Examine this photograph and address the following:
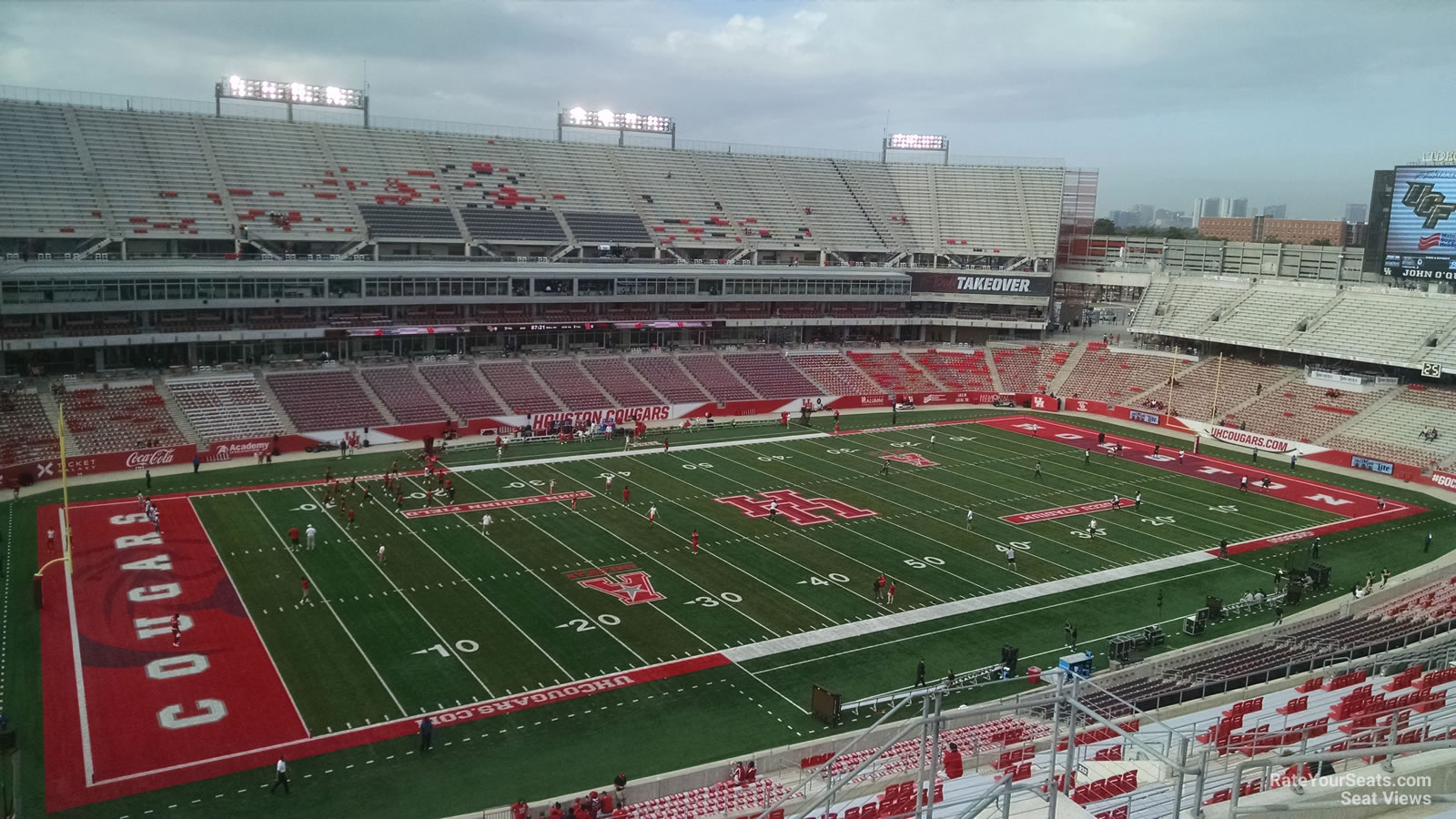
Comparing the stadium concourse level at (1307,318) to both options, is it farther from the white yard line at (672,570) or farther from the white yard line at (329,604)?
the white yard line at (329,604)

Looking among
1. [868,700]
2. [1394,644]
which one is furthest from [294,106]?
[1394,644]

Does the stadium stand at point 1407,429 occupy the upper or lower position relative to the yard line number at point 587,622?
upper

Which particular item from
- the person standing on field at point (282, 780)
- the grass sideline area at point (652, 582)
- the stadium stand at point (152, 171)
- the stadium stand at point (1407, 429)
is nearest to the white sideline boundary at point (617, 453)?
the grass sideline area at point (652, 582)

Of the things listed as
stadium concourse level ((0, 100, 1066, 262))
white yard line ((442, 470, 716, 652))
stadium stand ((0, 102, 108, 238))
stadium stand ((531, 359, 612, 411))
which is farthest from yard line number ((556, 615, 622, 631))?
stadium stand ((0, 102, 108, 238))

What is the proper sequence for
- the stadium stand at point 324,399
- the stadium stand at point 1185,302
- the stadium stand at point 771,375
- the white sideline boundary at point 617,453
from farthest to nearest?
the stadium stand at point 1185,302 < the stadium stand at point 771,375 < the stadium stand at point 324,399 < the white sideline boundary at point 617,453

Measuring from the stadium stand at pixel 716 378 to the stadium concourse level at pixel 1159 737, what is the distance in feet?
120

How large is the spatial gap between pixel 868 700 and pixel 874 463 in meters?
24.5

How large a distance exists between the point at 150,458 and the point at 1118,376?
53.5 metres

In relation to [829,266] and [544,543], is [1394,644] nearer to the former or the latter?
[544,543]

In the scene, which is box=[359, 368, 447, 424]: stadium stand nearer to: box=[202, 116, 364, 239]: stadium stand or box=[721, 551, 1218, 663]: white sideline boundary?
box=[202, 116, 364, 239]: stadium stand

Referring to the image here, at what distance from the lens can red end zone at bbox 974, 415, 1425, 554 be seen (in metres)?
39.2

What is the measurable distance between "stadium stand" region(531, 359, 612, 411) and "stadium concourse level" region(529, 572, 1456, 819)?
35.4 meters

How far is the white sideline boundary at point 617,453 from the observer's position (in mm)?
44312

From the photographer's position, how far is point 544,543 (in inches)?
1340
